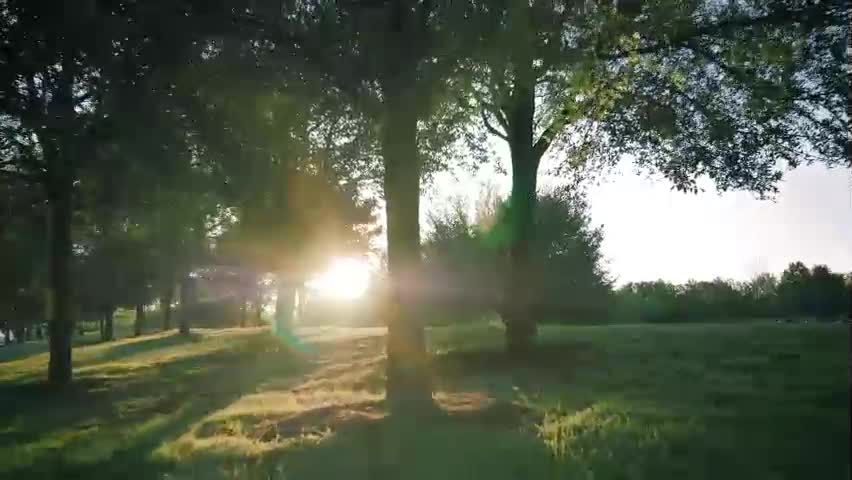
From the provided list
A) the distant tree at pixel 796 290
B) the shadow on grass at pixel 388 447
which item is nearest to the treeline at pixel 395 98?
the shadow on grass at pixel 388 447

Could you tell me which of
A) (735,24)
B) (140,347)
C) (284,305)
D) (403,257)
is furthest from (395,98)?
(284,305)

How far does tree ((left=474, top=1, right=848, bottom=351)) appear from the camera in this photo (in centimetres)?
1306

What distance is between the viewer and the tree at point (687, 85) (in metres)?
13.1

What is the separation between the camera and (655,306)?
4209cm

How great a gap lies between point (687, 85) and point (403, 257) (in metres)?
8.08

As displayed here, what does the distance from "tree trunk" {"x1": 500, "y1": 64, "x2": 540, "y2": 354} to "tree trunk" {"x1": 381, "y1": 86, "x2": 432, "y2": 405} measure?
7.32m

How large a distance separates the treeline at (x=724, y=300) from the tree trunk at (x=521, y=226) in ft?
21.3

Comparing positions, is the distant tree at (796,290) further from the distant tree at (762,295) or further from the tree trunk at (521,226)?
the tree trunk at (521,226)

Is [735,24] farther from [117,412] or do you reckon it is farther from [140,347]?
[140,347]

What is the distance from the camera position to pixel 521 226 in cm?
1883

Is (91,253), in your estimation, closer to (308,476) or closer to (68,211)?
(68,211)

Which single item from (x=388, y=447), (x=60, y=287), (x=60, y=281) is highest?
(x=60, y=281)

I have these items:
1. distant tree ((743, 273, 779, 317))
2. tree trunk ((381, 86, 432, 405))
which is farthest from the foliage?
tree trunk ((381, 86, 432, 405))

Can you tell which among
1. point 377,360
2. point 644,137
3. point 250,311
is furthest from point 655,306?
point 250,311
